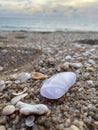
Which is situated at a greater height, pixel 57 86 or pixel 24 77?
pixel 57 86

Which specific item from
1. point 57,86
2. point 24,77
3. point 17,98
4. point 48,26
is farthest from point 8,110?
point 48,26

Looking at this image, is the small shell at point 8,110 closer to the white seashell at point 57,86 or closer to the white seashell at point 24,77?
the white seashell at point 57,86

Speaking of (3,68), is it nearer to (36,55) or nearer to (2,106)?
(36,55)

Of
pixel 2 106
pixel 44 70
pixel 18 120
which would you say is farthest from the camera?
pixel 44 70

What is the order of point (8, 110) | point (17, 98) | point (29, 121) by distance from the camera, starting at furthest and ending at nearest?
point (17, 98) → point (8, 110) → point (29, 121)

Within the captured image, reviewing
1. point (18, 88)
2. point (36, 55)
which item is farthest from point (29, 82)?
point (36, 55)

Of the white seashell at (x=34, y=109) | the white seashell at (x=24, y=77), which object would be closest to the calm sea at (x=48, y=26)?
the white seashell at (x=24, y=77)

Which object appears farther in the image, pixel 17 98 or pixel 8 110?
pixel 17 98

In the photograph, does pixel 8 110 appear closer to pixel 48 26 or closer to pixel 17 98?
pixel 17 98
